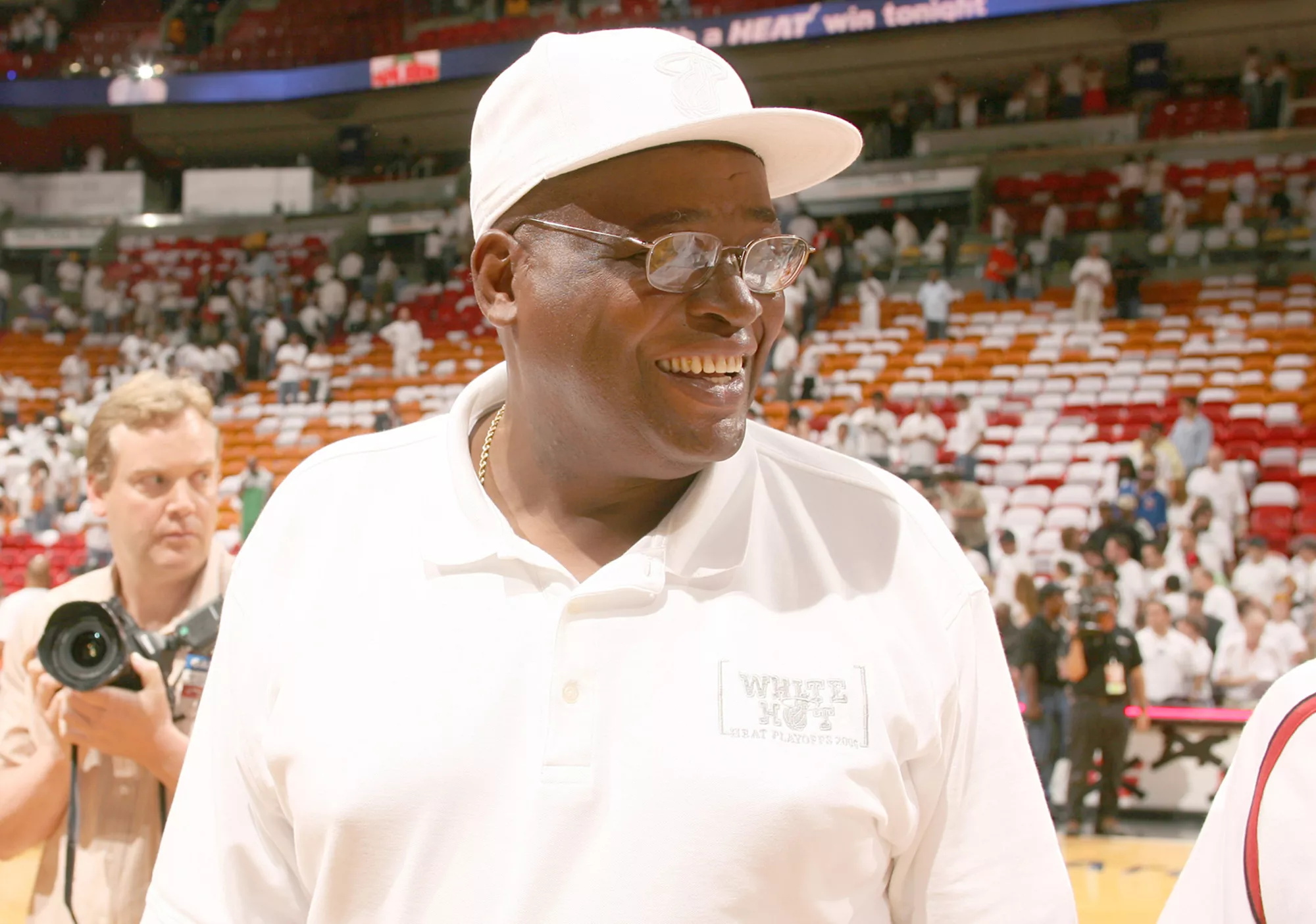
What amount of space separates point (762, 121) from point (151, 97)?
17.5 m

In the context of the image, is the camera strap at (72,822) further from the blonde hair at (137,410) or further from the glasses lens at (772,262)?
the glasses lens at (772,262)

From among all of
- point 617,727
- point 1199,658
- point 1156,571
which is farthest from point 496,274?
point 1156,571

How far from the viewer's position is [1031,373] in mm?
11008

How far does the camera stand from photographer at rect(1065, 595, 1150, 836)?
231 inches

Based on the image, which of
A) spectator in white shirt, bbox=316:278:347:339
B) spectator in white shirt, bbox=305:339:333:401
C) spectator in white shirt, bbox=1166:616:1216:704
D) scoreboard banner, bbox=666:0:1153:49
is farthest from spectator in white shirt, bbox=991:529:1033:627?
spectator in white shirt, bbox=316:278:347:339

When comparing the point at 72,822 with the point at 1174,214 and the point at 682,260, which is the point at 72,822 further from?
the point at 1174,214

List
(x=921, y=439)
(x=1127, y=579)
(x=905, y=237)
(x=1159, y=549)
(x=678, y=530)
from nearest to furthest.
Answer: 1. (x=678, y=530)
2. (x=1127, y=579)
3. (x=1159, y=549)
4. (x=921, y=439)
5. (x=905, y=237)

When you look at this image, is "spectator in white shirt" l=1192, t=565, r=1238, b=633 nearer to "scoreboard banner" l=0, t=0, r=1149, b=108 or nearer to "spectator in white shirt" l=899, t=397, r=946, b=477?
"spectator in white shirt" l=899, t=397, r=946, b=477

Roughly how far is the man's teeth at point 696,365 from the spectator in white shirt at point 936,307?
36.1ft

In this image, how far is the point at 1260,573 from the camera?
24.8 feet

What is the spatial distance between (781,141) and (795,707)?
0.50 m

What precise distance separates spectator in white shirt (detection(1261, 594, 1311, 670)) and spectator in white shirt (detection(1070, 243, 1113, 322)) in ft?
17.3

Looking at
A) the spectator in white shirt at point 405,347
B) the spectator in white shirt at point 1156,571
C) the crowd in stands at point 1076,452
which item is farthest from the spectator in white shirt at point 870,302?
the spectator in white shirt at point 1156,571

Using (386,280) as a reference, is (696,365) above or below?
below
